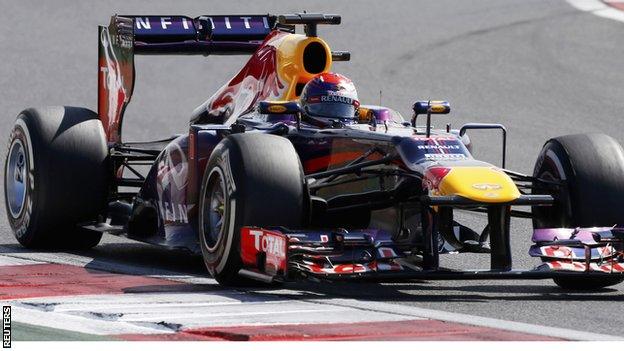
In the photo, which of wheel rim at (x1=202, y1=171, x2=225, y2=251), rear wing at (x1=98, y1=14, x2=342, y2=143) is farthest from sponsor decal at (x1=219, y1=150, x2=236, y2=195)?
rear wing at (x1=98, y1=14, x2=342, y2=143)

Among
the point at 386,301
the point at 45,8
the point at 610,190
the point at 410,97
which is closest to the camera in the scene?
the point at 386,301

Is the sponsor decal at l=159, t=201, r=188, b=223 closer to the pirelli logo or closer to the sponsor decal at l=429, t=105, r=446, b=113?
the sponsor decal at l=429, t=105, r=446, b=113

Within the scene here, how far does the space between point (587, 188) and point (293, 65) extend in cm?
281

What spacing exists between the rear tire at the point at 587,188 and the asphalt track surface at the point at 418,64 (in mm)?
6507

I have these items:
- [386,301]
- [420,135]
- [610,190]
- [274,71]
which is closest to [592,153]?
[610,190]

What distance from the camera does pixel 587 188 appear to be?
34.0 feet

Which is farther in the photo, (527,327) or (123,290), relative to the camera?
(123,290)

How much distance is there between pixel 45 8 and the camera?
2414 centimetres

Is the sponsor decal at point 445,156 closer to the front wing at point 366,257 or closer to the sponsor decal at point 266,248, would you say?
the front wing at point 366,257

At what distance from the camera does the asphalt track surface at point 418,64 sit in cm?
1980

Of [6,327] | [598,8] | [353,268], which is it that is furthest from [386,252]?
[598,8]
